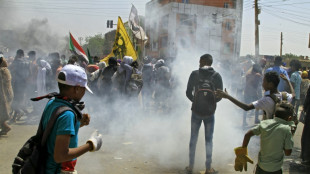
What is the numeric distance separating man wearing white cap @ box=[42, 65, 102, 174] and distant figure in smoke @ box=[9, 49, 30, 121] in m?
6.93

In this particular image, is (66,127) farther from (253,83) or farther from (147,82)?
(147,82)

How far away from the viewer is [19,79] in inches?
342

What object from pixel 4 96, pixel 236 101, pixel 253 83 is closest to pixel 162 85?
pixel 253 83

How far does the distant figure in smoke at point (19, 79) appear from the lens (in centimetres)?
856

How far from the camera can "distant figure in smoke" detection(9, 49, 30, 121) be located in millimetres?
8562

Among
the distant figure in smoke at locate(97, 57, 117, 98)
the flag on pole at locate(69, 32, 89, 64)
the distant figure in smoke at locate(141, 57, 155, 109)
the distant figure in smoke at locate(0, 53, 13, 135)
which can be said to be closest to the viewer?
the distant figure in smoke at locate(0, 53, 13, 135)

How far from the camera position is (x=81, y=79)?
2254mm

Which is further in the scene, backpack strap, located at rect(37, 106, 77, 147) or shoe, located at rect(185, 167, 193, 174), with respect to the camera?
shoe, located at rect(185, 167, 193, 174)

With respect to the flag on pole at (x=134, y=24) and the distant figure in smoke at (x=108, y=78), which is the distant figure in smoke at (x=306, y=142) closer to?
the distant figure in smoke at (x=108, y=78)

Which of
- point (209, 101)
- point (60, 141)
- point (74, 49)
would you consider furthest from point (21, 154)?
point (74, 49)

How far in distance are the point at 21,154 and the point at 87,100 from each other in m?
6.07

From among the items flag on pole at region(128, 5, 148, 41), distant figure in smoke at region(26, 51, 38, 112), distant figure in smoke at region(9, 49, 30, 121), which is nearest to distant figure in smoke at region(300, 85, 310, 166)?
distant figure in smoke at region(9, 49, 30, 121)

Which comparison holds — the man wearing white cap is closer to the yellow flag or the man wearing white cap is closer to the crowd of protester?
the crowd of protester

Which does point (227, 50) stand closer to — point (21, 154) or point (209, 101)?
point (209, 101)
